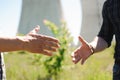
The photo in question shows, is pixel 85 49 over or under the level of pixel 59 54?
over

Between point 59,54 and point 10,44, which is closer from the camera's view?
point 10,44

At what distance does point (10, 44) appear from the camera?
6.84 ft

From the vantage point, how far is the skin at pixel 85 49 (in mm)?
2525

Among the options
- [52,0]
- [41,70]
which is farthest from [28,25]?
[41,70]

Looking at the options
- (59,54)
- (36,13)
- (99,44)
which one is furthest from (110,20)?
(36,13)

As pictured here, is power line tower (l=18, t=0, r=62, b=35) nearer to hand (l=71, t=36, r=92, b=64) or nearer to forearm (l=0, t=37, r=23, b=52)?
hand (l=71, t=36, r=92, b=64)

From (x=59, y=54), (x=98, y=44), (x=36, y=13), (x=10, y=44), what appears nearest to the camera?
(x=10, y=44)

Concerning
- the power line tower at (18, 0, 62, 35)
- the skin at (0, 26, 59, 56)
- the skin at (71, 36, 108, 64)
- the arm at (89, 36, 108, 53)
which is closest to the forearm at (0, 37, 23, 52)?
the skin at (0, 26, 59, 56)

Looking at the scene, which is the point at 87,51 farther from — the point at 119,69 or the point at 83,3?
the point at 83,3

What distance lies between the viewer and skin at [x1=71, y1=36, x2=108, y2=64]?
2.52 meters

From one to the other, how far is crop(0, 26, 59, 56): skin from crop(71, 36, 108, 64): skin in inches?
13.9

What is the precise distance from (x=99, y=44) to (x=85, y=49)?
0.17 m

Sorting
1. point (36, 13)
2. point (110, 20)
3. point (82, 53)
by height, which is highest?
point (36, 13)

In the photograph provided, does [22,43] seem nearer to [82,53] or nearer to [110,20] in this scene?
[82,53]
